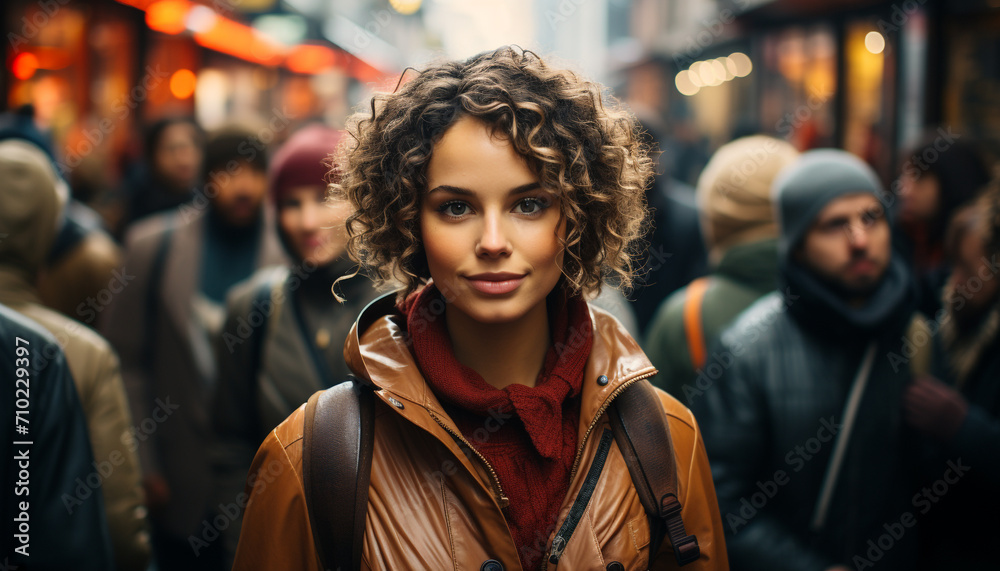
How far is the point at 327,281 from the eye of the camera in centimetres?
298

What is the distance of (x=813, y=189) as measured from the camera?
2.82 metres

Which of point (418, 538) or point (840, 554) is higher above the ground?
point (418, 538)

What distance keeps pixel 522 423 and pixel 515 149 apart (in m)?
0.58

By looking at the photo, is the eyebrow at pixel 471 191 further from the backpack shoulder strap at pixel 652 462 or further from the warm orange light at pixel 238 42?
the warm orange light at pixel 238 42

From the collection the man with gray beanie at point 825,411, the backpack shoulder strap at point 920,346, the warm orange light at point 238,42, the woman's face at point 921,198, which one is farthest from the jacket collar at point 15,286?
the warm orange light at point 238,42

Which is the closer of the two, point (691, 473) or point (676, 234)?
point (691, 473)

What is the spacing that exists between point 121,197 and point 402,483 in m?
8.49

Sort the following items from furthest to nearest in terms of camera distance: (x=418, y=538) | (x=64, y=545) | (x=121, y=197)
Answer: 1. (x=121, y=197)
2. (x=64, y=545)
3. (x=418, y=538)

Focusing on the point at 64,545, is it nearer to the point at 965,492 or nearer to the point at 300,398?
the point at 300,398

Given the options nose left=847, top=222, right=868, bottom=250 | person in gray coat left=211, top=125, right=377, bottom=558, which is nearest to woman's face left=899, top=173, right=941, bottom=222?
nose left=847, top=222, right=868, bottom=250

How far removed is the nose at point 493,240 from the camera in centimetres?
153

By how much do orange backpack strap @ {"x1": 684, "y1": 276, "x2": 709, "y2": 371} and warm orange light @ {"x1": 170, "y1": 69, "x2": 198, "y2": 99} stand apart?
8.55 meters

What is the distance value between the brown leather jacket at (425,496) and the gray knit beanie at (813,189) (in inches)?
57.3

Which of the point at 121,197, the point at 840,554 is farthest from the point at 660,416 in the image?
the point at 121,197
